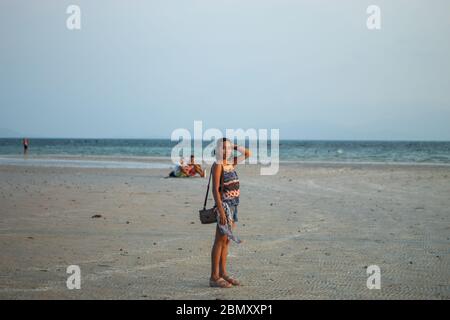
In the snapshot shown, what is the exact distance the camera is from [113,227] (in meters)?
12.1

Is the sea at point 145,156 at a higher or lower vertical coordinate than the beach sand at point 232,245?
lower

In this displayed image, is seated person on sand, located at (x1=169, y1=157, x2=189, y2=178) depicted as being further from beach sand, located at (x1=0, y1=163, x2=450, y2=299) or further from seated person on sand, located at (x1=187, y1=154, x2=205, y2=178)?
beach sand, located at (x1=0, y1=163, x2=450, y2=299)

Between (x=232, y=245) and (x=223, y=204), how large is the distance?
9.73 feet

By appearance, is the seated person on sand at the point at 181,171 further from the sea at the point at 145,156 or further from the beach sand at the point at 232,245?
the sea at the point at 145,156

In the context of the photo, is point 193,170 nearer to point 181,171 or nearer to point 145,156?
point 181,171

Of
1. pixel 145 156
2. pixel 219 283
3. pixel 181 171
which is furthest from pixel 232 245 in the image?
A: pixel 145 156

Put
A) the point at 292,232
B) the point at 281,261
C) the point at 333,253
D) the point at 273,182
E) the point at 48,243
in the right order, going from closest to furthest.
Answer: the point at 281,261, the point at 333,253, the point at 48,243, the point at 292,232, the point at 273,182

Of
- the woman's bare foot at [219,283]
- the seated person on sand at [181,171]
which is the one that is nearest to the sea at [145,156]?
the seated person on sand at [181,171]

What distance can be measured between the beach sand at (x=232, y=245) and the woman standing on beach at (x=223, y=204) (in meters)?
0.26

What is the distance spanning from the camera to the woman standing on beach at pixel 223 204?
25.0ft

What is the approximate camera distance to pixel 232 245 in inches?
414
